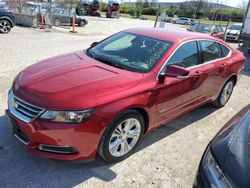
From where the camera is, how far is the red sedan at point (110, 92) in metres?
2.93

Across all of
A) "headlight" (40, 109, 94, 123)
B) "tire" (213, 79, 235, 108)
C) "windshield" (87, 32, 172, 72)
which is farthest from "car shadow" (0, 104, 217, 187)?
"tire" (213, 79, 235, 108)

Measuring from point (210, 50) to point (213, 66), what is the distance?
322 mm

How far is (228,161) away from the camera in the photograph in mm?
2154

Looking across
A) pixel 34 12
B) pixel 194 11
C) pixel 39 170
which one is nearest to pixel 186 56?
pixel 39 170

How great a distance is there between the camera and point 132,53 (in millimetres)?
4051

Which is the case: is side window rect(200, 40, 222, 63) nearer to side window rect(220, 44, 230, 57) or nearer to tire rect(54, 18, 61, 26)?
side window rect(220, 44, 230, 57)

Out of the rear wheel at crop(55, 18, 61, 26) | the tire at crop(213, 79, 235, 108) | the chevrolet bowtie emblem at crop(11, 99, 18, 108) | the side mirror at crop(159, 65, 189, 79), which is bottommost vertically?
the rear wheel at crop(55, 18, 61, 26)

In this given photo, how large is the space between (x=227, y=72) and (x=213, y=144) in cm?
318

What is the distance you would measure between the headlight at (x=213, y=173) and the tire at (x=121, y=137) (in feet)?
3.72

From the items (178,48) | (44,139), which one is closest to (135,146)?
(44,139)

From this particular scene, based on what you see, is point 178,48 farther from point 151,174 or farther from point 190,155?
point 151,174

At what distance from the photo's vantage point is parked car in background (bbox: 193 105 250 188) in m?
2.01

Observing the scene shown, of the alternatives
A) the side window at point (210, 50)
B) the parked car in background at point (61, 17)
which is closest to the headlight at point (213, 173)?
the side window at point (210, 50)

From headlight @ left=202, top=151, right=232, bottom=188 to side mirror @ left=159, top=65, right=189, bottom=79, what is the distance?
4.49ft
